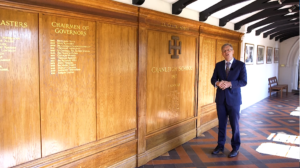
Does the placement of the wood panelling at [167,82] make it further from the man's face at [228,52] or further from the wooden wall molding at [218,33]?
the man's face at [228,52]

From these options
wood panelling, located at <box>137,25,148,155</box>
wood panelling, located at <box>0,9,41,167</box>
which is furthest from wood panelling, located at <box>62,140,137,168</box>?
wood panelling, located at <box>0,9,41,167</box>

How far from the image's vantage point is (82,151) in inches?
117

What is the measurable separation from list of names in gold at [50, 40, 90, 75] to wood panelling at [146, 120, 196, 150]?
72.9 inches

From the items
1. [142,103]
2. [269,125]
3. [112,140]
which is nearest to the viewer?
[112,140]

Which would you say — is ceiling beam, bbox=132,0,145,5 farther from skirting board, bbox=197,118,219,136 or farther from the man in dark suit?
skirting board, bbox=197,118,219,136

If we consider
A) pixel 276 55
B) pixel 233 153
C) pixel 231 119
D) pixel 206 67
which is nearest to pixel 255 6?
pixel 206 67

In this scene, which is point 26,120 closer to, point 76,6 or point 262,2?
point 76,6

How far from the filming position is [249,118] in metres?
6.76

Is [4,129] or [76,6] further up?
[76,6]

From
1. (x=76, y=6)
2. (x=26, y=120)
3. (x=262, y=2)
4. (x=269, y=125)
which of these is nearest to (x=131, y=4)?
(x=76, y=6)

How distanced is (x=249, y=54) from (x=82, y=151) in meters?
6.82

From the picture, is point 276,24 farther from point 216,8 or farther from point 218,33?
point 216,8

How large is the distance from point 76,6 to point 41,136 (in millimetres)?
1483

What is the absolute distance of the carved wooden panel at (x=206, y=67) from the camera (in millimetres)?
5194
